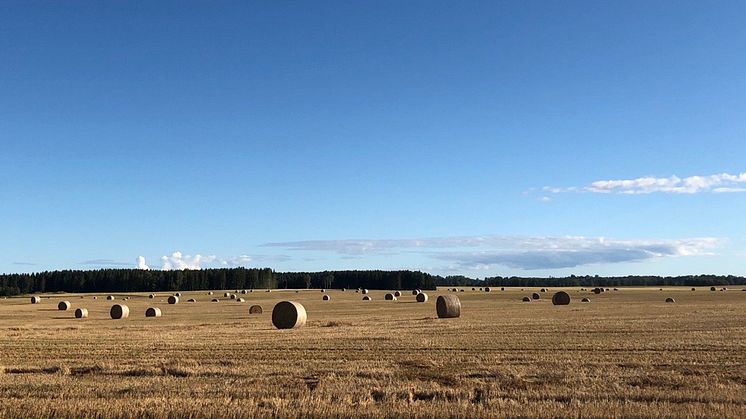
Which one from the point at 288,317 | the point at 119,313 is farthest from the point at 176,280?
the point at 288,317

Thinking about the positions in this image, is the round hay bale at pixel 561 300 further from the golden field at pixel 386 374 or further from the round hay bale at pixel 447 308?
the golden field at pixel 386 374

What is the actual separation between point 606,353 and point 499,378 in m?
5.19

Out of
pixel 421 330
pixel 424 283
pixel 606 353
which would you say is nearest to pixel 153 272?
pixel 424 283

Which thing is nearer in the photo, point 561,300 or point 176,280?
point 561,300

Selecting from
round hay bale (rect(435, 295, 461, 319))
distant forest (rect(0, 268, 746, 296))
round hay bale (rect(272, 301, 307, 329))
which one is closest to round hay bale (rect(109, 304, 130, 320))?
round hay bale (rect(272, 301, 307, 329))

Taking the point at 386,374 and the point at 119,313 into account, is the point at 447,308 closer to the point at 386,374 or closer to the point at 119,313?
the point at 119,313

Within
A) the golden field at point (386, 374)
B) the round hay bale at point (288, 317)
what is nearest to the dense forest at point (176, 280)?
the round hay bale at point (288, 317)

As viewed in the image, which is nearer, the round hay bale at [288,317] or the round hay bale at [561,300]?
the round hay bale at [288,317]

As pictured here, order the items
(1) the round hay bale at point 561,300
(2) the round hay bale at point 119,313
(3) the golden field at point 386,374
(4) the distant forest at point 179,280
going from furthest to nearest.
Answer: (4) the distant forest at point 179,280, (1) the round hay bale at point 561,300, (2) the round hay bale at point 119,313, (3) the golden field at point 386,374

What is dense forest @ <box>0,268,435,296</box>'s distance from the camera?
145500 millimetres

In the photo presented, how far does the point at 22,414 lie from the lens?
9820 millimetres

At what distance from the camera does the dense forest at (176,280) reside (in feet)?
477

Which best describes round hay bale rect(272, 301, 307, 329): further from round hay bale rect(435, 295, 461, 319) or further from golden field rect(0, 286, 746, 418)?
round hay bale rect(435, 295, 461, 319)

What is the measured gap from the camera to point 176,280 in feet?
486
